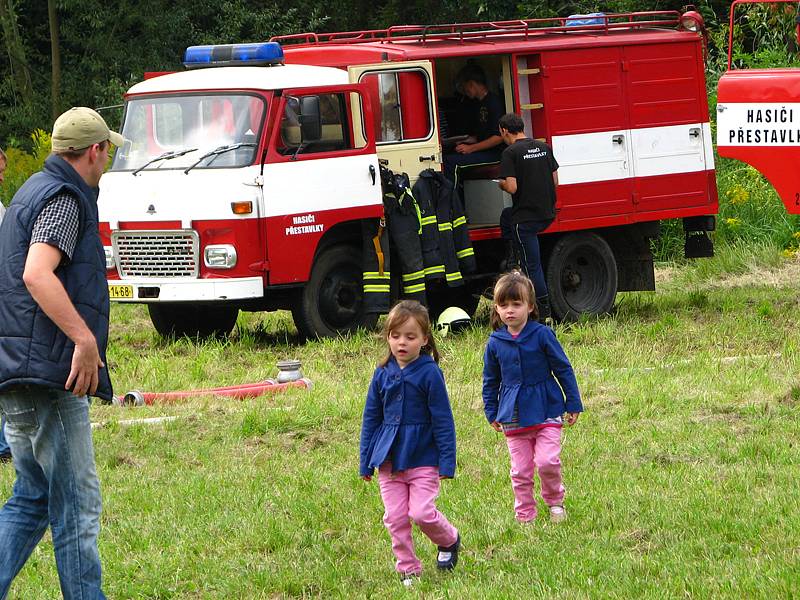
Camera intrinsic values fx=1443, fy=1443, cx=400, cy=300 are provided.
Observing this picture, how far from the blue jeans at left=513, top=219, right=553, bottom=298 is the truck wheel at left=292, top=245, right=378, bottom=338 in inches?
57.0

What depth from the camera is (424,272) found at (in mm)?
12602

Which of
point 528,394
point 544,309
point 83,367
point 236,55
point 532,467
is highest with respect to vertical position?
point 236,55

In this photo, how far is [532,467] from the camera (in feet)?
21.9

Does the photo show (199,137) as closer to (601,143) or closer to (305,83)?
(305,83)

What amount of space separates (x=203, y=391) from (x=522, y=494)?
403cm

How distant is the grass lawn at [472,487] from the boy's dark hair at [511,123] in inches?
87.3

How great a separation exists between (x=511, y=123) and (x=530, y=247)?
3.71ft

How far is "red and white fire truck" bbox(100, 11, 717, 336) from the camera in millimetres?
12023

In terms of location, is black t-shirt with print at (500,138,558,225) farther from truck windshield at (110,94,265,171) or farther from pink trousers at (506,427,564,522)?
pink trousers at (506,427,564,522)

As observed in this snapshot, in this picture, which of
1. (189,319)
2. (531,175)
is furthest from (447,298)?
(189,319)

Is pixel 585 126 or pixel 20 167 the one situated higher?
pixel 585 126

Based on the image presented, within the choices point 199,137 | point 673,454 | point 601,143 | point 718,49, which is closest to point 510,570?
point 673,454

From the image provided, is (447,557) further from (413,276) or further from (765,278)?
(765,278)

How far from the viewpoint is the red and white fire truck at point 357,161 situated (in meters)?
12.0
